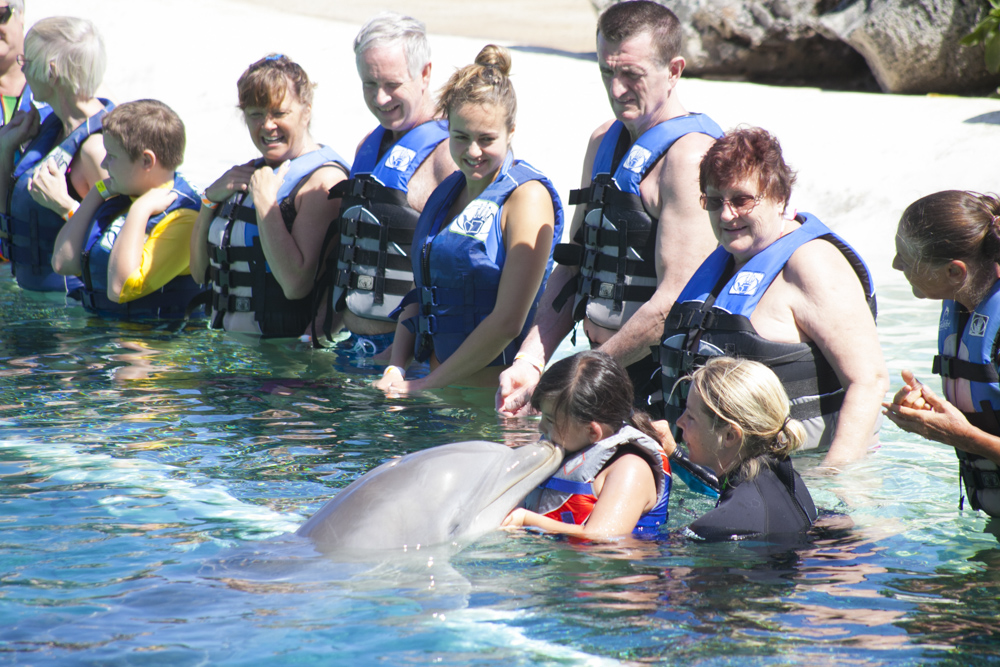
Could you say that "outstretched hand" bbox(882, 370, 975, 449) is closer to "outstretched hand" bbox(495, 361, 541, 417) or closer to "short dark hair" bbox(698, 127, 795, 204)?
"short dark hair" bbox(698, 127, 795, 204)

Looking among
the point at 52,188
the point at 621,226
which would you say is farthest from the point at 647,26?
the point at 52,188

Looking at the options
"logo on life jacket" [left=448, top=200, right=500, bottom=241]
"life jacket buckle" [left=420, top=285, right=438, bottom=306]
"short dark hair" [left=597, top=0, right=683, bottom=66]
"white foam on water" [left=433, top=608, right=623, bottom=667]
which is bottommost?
"white foam on water" [left=433, top=608, right=623, bottom=667]

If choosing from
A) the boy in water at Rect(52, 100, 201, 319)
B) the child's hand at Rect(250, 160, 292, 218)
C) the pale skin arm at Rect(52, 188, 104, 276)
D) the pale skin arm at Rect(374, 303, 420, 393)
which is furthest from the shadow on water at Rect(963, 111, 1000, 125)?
the pale skin arm at Rect(52, 188, 104, 276)

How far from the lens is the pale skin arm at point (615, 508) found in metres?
3.85

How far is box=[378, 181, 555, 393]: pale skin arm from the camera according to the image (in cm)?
512

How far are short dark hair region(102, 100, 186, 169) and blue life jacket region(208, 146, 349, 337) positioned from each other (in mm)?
712

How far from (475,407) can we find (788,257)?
6.76ft

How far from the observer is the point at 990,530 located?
3977mm

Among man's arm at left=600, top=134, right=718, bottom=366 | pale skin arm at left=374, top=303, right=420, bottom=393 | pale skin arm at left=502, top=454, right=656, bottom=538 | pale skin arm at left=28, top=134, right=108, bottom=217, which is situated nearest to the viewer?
pale skin arm at left=502, top=454, right=656, bottom=538

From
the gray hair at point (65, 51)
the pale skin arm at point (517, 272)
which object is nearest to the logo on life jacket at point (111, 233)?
the gray hair at point (65, 51)

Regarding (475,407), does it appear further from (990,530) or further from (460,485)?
(990,530)

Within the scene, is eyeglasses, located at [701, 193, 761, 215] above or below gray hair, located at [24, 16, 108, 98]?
below

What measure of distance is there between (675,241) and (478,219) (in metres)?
1.11

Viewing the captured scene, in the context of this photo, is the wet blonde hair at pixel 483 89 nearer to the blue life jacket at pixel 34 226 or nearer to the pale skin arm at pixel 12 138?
the blue life jacket at pixel 34 226
